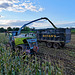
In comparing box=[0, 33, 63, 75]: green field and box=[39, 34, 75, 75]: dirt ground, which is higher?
box=[0, 33, 63, 75]: green field

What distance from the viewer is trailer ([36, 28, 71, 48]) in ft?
35.9

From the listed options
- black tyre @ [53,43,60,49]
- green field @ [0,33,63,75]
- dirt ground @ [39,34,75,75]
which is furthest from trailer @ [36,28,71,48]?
green field @ [0,33,63,75]

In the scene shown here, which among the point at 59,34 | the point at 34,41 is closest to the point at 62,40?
the point at 59,34

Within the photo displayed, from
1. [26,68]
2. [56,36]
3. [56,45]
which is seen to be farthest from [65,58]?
[26,68]

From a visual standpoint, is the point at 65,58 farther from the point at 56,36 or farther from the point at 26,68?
the point at 26,68

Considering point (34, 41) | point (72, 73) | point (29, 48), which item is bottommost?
point (72, 73)

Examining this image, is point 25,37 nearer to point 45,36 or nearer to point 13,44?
point 13,44

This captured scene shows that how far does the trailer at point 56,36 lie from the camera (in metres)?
11.0

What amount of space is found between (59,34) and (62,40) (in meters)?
0.74

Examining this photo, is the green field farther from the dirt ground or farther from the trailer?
the trailer

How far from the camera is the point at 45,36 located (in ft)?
40.9

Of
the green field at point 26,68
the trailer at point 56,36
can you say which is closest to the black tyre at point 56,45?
the trailer at point 56,36

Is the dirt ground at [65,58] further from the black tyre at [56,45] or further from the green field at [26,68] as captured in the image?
the black tyre at [56,45]

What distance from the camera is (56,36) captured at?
37.3ft
